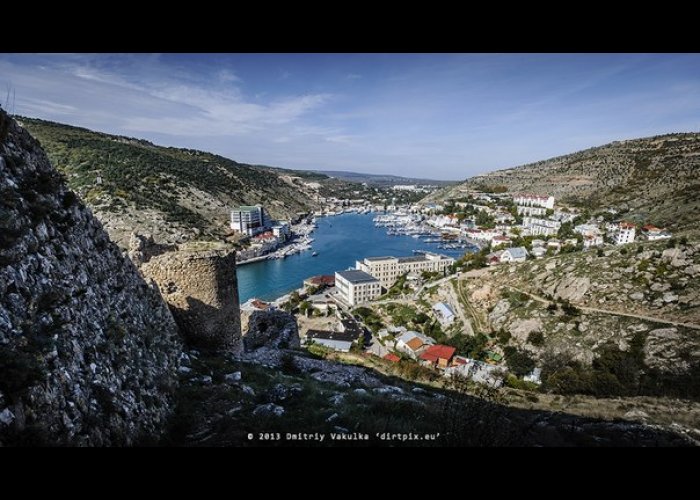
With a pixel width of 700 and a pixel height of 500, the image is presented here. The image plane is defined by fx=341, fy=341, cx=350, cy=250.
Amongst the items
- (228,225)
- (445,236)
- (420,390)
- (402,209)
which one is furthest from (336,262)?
(402,209)

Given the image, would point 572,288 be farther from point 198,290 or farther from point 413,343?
point 198,290

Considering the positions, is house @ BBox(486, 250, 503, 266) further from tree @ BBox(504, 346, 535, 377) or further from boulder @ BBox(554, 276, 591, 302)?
tree @ BBox(504, 346, 535, 377)

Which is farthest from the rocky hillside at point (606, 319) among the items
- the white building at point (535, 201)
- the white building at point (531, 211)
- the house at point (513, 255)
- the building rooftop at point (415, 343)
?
the white building at point (535, 201)

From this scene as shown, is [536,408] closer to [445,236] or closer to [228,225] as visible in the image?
[228,225]

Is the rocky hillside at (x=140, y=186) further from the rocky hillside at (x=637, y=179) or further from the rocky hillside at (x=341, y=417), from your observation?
the rocky hillside at (x=637, y=179)

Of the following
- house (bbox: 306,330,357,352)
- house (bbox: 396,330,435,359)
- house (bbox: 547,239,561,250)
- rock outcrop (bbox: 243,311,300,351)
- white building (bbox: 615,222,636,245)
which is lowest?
house (bbox: 306,330,357,352)

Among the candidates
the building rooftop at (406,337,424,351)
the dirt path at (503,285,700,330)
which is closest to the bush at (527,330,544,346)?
the dirt path at (503,285,700,330)
